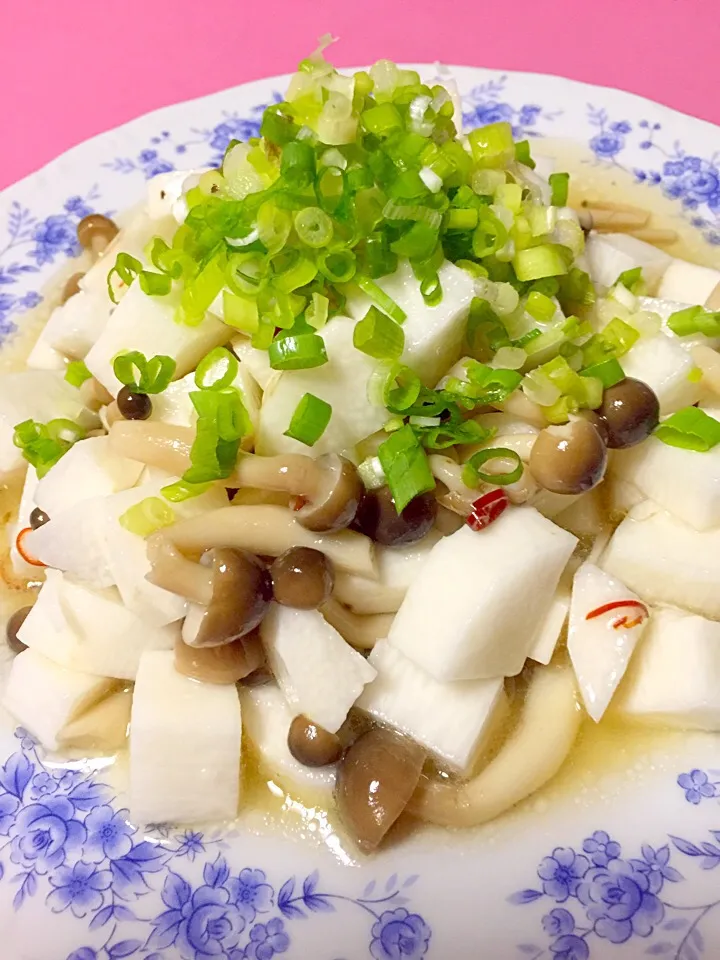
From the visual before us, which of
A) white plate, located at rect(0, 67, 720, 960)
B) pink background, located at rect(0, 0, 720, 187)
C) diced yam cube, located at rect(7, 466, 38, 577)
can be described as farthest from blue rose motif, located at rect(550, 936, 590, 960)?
pink background, located at rect(0, 0, 720, 187)

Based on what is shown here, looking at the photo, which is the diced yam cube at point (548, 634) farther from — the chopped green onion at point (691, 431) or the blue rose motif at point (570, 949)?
the blue rose motif at point (570, 949)

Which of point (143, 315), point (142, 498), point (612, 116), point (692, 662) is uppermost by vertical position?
point (612, 116)

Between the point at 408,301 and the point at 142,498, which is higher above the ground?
the point at 408,301

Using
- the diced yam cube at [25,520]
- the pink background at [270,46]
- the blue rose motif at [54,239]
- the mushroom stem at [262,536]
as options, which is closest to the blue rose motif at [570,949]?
the mushroom stem at [262,536]

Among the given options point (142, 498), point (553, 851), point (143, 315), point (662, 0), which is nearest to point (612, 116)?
point (662, 0)

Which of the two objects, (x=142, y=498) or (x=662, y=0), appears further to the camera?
(x=662, y=0)

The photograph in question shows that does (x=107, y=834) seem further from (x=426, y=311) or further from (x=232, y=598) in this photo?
(x=426, y=311)

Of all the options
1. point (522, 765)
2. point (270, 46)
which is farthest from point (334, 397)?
point (270, 46)

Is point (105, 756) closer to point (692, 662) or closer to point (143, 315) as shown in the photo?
point (143, 315)
